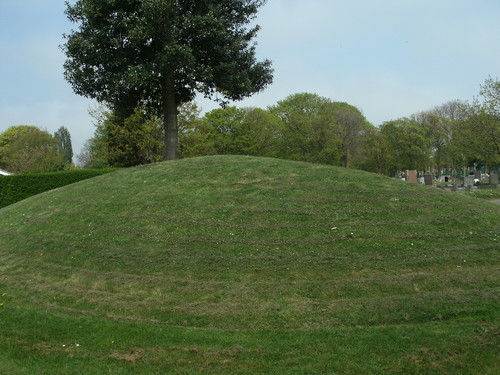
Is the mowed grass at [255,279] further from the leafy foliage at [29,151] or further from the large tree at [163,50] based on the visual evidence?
the leafy foliage at [29,151]

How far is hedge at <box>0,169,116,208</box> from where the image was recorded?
20.7 m

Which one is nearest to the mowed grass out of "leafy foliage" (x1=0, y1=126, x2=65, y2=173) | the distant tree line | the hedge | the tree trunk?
the tree trunk

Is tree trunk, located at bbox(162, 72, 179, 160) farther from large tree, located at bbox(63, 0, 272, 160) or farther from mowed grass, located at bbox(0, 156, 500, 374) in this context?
mowed grass, located at bbox(0, 156, 500, 374)

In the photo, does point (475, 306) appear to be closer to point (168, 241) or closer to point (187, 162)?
point (168, 241)

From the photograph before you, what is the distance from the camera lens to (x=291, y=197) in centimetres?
943

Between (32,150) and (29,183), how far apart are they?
1407 inches

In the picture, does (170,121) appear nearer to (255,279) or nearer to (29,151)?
(255,279)

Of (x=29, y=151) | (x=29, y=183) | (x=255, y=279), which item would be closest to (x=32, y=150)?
(x=29, y=151)

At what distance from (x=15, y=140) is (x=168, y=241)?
73537 mm

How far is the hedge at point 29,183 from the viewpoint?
20703 millimetres

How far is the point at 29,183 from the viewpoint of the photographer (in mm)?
20891

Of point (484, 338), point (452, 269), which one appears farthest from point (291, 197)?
point (484, 338)

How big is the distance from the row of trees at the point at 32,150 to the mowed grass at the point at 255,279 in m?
38.5

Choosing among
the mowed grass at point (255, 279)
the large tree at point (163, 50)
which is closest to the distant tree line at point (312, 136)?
the large tree at point (163, 50)
